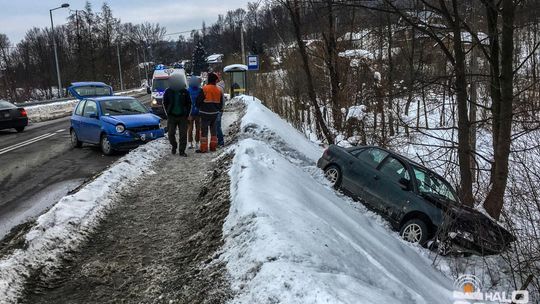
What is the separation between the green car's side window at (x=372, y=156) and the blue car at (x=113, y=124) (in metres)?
5.95

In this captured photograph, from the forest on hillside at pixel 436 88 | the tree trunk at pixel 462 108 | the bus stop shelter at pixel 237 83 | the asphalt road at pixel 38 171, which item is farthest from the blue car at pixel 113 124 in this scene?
the bus stop shelter at pixel 237 83

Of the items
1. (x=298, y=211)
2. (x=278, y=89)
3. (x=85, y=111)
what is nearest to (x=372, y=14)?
(x=85, y=111)

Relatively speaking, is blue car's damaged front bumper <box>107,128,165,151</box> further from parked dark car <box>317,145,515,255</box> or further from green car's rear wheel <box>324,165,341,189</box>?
green car's rear wheel <box>324,165,341,189</box>

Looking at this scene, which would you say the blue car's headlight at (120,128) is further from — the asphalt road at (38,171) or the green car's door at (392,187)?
the green car's door at (392,187)

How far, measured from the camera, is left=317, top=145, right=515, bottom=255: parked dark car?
7.19 meters

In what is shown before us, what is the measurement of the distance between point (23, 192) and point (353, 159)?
263 inches

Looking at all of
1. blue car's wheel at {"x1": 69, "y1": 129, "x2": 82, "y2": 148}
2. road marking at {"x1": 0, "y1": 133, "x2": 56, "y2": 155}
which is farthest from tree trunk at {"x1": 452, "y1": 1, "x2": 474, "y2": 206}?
road marking at {"x1": 0, "y1": 133, "x2": 56, "y2": 155}

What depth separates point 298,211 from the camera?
5.22 meters

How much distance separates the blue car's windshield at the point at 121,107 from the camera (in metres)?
12.8

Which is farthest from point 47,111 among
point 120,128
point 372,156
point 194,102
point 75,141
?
point 372,156

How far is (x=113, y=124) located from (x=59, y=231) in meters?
6.81

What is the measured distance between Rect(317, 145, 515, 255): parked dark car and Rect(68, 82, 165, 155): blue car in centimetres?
507

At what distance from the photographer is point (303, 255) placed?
3.87 metres

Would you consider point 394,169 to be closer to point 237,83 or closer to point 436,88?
point 436,88
